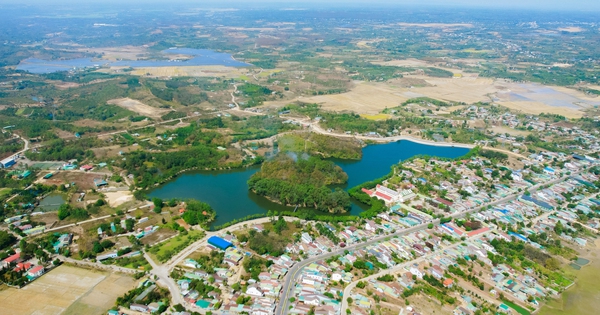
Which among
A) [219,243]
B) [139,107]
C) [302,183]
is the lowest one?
[219,243]

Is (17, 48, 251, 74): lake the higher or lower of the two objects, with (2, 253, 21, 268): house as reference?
higher

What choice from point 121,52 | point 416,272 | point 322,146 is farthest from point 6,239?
point 121,52

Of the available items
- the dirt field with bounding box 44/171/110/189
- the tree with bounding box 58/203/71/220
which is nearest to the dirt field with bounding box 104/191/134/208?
the dirt field with bounding box 44/171/110/189

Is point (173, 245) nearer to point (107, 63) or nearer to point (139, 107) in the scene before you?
point (139, 107)

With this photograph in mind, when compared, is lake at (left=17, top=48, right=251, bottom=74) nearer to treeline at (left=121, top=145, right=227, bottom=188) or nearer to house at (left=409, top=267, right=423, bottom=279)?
treeline at (left=121, top=145, right=227, bottom=188)

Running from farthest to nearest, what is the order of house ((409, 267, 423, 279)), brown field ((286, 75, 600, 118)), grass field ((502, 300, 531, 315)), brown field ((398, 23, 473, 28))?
brown field ((398, 23, 473, 28)) < brown field ((286, 75, 600, 118)) < house ((409, 267, 423, 279)) < grass field ((502, 300, 531, 315))

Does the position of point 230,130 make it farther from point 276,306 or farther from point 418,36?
point 418,36
